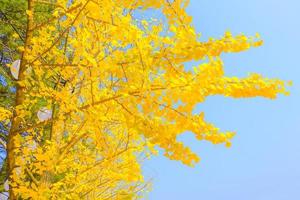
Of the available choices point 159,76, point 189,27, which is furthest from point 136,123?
point 189,27

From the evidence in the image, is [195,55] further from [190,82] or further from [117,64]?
[117,64]

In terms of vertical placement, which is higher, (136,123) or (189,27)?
(189,27)

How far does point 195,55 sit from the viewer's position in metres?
3.11

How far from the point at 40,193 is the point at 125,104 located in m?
1.45

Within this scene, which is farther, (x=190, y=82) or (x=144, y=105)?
(x=144, y=105)

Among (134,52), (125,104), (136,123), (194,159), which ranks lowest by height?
(194,159)

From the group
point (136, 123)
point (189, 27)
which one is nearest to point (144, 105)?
point (136, 123)

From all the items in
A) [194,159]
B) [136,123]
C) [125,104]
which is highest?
[125,104]

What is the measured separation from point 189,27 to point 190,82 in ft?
1.55

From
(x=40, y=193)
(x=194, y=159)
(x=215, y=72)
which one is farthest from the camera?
(x=40, y=193)

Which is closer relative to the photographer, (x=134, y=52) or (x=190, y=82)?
(x=190, y=82)

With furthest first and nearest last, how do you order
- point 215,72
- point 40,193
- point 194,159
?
point 40,193
point 194,159
point 215,72

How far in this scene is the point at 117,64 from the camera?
322 centimetres

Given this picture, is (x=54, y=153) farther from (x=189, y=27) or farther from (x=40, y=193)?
(x=189, y=27)
